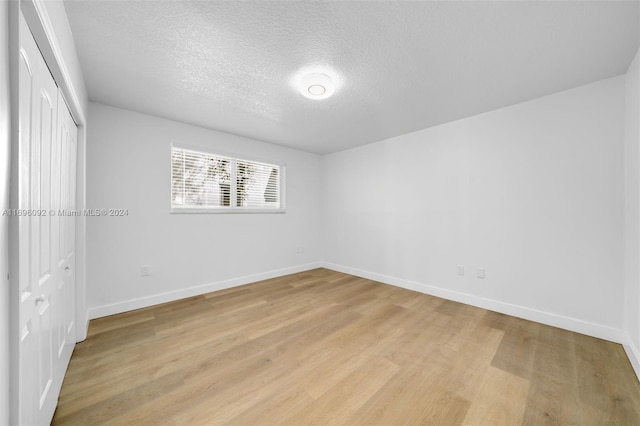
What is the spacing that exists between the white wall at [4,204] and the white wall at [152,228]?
2431 mm

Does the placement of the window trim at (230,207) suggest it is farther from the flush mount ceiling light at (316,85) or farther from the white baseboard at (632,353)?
the white baseboard at (632,353)

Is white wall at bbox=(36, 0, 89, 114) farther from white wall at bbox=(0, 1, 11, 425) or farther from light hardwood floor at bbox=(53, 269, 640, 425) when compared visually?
light hardwood floor at bbox=(53, 269, 640, 425)

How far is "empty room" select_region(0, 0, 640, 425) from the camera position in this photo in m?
1.42

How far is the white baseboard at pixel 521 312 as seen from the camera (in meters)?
2.28

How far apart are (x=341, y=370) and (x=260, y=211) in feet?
9.61

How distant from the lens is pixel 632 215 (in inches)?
80.9

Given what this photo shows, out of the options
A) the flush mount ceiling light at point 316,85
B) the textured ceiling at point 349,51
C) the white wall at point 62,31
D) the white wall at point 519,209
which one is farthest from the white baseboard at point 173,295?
the flush mount ceiling light at point 316,85

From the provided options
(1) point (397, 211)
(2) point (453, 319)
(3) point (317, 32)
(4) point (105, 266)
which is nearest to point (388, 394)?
(2) point (453, 319)

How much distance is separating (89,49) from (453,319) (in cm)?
420

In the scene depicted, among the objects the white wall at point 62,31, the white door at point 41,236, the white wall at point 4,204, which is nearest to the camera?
the white wall at point 4,204

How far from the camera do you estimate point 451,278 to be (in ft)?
10.9

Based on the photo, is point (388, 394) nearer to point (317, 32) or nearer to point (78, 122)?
point (317, 32)

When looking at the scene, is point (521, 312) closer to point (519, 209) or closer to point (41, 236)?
point (519, 209)

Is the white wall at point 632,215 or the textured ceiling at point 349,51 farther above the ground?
the textured ceiling at point 349,51
